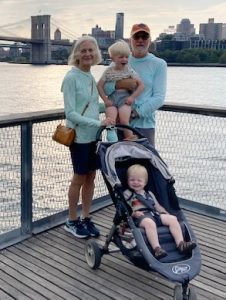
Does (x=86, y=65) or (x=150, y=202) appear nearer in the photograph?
(x=150, y=202)

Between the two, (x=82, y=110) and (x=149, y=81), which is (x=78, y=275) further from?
(x=149, y=81)

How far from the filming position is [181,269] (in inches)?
91.4

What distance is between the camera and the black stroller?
2.35 m

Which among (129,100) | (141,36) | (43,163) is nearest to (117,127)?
(129,100)

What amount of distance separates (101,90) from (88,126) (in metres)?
0.32

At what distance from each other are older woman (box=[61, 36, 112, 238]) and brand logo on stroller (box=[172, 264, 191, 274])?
40.8 inches

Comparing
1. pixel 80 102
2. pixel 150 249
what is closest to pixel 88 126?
pixel 80 102

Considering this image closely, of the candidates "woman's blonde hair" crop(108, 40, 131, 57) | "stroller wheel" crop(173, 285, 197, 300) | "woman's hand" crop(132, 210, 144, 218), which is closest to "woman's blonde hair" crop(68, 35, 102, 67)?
"woman's blonde hair" crop(108, 40, 131, 57)

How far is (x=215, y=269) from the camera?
292 cm

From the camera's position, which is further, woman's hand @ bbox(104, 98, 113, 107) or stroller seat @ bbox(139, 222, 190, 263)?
woman's hand @ bbox(104, 98, 113, 107)

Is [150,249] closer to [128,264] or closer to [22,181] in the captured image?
[128,264]

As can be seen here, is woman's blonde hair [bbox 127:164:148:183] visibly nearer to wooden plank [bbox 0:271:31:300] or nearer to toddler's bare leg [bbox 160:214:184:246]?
toddler's bare leg [bbox 160:214:184:246]

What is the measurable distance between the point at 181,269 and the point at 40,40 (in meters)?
33.4

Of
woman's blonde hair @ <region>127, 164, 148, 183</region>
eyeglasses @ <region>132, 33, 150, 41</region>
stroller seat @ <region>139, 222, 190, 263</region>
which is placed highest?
eyeglasses @ <region>132, 33, 150, 41</region>
